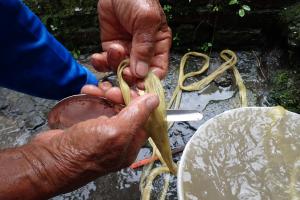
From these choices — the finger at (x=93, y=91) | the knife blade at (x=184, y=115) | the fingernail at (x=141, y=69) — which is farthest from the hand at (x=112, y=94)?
the knife blade at (x=184, y=115)

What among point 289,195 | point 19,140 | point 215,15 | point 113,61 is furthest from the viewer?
point 215,15

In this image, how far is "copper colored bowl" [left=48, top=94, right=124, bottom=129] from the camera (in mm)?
1937

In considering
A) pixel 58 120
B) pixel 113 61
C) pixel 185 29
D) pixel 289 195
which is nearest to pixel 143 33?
pixel 113 61

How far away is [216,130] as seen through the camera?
175 cm

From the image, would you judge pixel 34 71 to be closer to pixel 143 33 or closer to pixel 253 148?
pixel 143 33

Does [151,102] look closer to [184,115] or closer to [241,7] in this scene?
[184,115]

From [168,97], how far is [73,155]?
1702mm

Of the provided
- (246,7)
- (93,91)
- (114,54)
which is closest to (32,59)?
(93,91)

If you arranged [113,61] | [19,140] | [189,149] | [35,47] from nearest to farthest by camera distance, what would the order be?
[189,149]
[113,61]
[35,47]
[19,140]

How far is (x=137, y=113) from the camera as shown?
4.88 feet

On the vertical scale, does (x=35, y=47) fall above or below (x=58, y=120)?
above

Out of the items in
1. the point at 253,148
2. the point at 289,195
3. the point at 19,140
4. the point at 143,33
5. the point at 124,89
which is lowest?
the point at 19,140

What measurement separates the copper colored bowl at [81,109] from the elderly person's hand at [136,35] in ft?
0.70

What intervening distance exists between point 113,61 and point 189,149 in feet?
2.42
